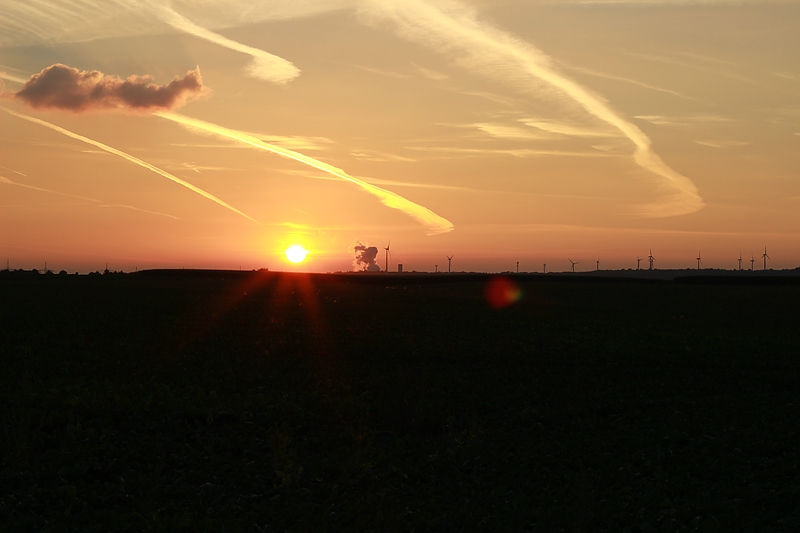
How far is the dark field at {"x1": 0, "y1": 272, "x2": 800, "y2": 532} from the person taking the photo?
18.9 meters

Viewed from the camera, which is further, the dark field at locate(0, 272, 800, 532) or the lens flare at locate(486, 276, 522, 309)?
the lens flare at locate(486, 276, 522, 309)

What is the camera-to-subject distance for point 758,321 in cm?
6203

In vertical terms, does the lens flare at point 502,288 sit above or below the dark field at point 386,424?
above

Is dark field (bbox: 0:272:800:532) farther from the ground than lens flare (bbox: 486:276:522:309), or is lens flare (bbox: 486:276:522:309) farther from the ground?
lens flare (bbox: 486:276:522:309)

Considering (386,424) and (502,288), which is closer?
(386,424)

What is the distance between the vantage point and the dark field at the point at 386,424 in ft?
61.9

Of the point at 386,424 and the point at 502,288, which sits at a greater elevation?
the point at 502,288

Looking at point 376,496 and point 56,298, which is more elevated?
point 56,298

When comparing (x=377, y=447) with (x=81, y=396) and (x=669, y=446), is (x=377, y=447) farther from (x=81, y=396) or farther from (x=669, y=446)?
(x=81, y=396)

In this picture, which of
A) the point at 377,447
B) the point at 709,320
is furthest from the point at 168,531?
the point at 709,320

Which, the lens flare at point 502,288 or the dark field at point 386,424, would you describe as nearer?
the dark field at point 386,424

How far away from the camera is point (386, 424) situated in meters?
28.3

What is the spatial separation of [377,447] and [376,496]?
15.9 feet

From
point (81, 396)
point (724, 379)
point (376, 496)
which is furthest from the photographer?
point (724, 379)
